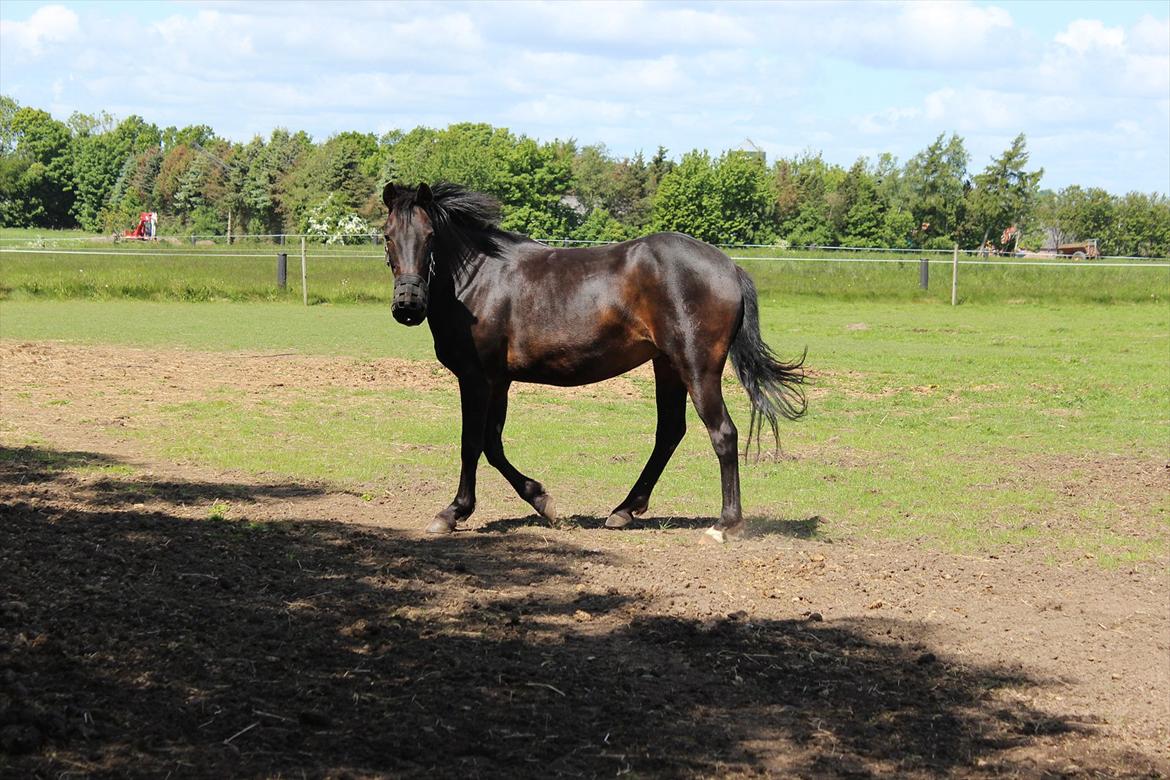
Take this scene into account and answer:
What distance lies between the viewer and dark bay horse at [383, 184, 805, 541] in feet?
27.2

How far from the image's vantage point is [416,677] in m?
5.12

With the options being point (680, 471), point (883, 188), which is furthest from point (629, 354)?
point (883, 188)

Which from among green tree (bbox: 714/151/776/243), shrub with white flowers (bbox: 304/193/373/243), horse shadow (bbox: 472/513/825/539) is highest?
green tree (bbox: 714/151/776/243)

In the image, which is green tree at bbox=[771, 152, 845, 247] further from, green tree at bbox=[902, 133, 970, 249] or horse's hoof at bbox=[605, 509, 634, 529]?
horse's hoof at bbox=[605, 509, 634, 529]

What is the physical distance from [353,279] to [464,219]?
27880mm

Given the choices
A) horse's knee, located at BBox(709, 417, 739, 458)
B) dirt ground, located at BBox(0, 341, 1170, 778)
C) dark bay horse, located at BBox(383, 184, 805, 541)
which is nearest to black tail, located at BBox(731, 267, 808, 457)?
dark bay horse, located at BBox(383, 184, 805, 541)

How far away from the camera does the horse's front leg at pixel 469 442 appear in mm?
8609

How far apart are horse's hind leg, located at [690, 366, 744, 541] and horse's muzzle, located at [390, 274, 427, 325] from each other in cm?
187

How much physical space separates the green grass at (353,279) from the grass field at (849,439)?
1110 cm

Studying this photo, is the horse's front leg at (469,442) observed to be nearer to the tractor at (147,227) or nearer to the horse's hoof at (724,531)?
the horse's hoof at (724,531)

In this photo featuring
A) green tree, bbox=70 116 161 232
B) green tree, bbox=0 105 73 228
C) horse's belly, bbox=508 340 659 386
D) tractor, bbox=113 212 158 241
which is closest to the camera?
horse's belly, bbox=508 340 659 386

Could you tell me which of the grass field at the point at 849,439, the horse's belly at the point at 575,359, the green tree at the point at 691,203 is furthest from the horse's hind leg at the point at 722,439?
the green tree at the point at 691,203

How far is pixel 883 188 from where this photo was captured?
8562 cm

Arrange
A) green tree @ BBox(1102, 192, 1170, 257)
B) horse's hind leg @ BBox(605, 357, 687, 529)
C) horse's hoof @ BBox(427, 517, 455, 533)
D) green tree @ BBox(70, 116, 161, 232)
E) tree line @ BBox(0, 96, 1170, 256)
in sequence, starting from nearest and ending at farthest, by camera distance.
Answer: horse's hoof @ BBox(427, 517, 455, 533) < horse's hind leg @ BBox(605, 357, 687, 529) < tree line @ BBox(0, 96, 1170, 256) < green tree @ BBox(1102, 192, 1170, 257) < green tree @ BBox(70, 116, 161, 232)
